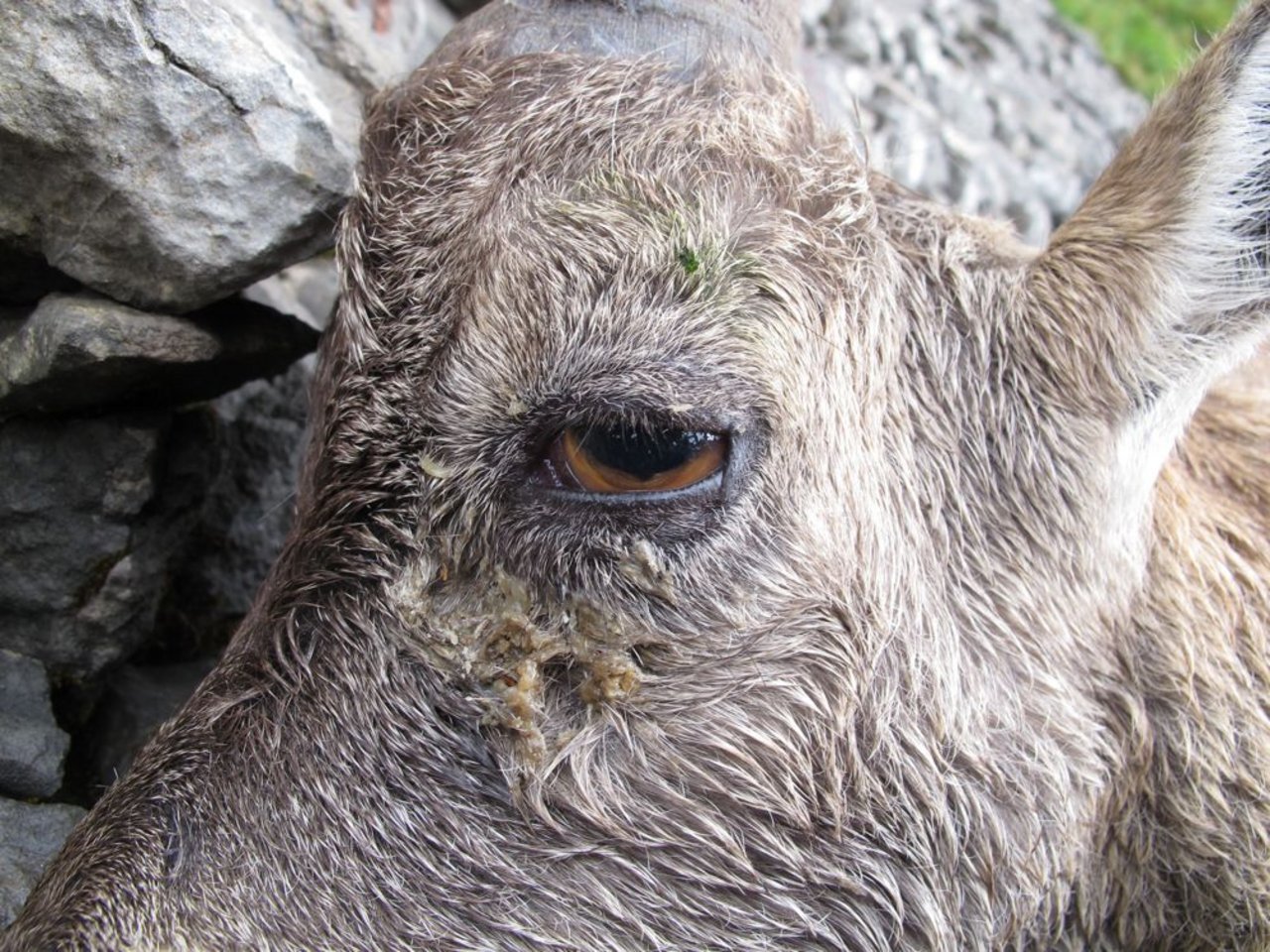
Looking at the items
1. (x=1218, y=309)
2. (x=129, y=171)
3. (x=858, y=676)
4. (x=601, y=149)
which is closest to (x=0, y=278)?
(x=129, y=171)

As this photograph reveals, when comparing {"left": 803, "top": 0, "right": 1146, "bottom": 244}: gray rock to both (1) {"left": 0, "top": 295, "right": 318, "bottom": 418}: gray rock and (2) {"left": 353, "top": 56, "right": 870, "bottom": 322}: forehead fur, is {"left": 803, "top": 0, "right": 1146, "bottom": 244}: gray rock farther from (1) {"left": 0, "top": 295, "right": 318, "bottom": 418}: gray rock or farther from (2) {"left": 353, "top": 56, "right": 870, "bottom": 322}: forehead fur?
(1) {"left": 0, "top": 295, "right": 318, "bottom": 418}: gray rock

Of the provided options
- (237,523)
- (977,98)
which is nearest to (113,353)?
(237,523)

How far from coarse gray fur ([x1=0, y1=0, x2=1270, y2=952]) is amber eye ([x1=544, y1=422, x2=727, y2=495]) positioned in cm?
4

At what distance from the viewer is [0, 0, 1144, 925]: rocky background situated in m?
3.29

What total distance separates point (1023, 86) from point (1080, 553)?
5.98m

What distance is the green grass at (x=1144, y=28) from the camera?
33.3ft

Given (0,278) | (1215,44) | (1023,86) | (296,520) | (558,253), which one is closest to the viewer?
(558,253)

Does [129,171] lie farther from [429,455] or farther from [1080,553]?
[1080,553]

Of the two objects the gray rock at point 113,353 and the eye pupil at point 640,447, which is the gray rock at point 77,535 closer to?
the gray rock at point 113,353

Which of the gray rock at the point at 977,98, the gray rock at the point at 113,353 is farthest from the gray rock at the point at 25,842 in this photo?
the gray rock at the point at 977,98

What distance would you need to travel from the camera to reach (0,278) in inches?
141

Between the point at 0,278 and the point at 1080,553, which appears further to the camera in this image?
the point at 0,278

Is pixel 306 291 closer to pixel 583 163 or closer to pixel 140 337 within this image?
pixel 140 337

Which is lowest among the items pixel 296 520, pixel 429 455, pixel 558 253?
pixel 296 520
